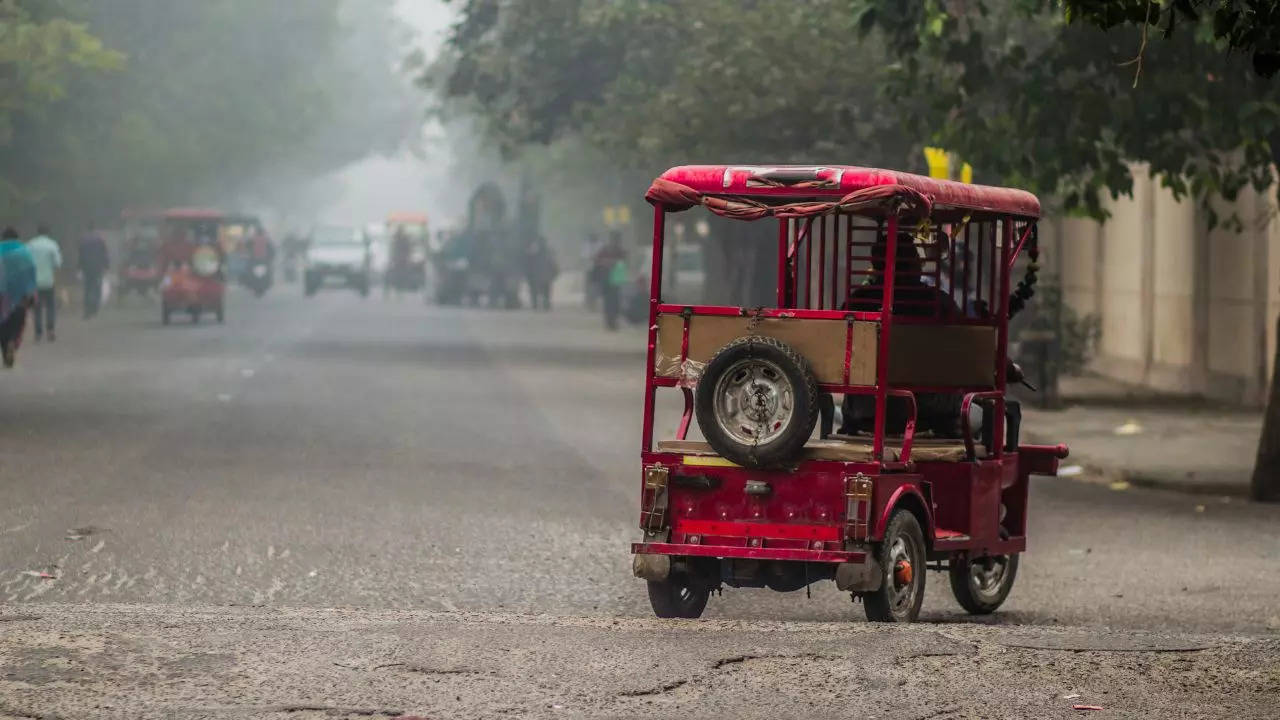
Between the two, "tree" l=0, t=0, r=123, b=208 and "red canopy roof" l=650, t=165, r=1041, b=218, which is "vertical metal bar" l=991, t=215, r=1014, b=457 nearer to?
"red canopy roof" l=650, t=165, r=1041, b=218

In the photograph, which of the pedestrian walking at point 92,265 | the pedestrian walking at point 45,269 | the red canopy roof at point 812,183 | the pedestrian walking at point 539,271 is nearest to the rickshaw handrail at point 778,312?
the red canopy roof at point 812,183

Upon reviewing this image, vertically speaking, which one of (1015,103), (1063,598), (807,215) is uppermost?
(1015,103)

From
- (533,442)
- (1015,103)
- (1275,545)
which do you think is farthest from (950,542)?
(533,442)

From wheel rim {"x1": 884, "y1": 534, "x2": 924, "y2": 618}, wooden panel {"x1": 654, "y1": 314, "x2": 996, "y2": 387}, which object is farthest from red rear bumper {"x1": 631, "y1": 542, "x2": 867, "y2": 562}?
wooden panel {"x1": 654, "y1": 314, "x2": 996, "y2": 387}

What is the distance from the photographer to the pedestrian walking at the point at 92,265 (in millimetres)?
46219

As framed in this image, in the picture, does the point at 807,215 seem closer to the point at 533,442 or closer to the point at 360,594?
the point at 360,594

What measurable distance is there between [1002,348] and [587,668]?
356cm

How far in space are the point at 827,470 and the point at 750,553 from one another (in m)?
0.48

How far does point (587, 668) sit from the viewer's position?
7820 mm

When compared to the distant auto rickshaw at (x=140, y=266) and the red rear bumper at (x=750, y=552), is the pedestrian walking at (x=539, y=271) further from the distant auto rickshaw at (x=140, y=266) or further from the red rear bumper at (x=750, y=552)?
the red rear bumper at (x=750, y=552)

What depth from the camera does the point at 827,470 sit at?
938cm

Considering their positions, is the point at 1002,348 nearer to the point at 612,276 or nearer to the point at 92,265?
the point at 612,276

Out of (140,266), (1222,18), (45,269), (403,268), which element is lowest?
(45,269)

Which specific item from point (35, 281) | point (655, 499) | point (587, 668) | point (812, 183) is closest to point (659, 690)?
point (587, 668)
